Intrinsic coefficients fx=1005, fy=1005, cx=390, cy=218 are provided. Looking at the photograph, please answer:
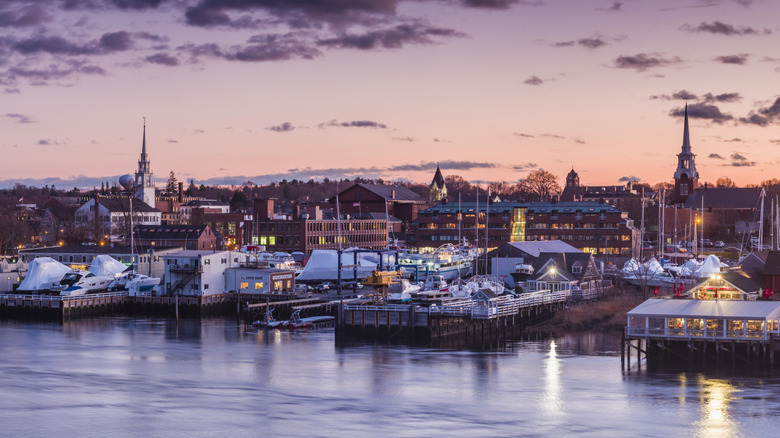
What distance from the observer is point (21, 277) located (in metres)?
82.1

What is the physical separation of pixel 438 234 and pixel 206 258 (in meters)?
50.4

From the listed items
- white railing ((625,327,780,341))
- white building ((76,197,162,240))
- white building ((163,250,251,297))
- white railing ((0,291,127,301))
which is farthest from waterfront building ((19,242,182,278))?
white building ((76,197,162,240))

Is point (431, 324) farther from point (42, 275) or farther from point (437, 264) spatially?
point (42, 275)

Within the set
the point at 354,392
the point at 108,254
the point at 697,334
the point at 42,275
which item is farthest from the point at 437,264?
the point at 354,392

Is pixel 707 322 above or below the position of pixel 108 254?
below

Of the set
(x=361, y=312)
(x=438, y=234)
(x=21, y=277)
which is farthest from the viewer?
(x=438, y=234)

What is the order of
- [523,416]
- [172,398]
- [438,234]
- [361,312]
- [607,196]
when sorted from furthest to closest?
[607,196] < [438,234] < [361,312] < [172,398] < [523,416]

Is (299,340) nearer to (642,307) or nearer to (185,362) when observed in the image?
(185,362)

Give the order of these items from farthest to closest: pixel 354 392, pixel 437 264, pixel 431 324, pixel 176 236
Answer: pixel 176 236 < pixel 437 264 < pixel 431 324 < pixel 354 392

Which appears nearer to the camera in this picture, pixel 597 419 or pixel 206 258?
pixel 597 419

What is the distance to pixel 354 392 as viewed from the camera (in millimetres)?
41125

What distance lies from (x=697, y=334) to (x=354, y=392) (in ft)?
53.8

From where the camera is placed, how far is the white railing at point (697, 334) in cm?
4512

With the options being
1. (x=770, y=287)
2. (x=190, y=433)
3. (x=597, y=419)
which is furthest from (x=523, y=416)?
(x=770, y=287)
